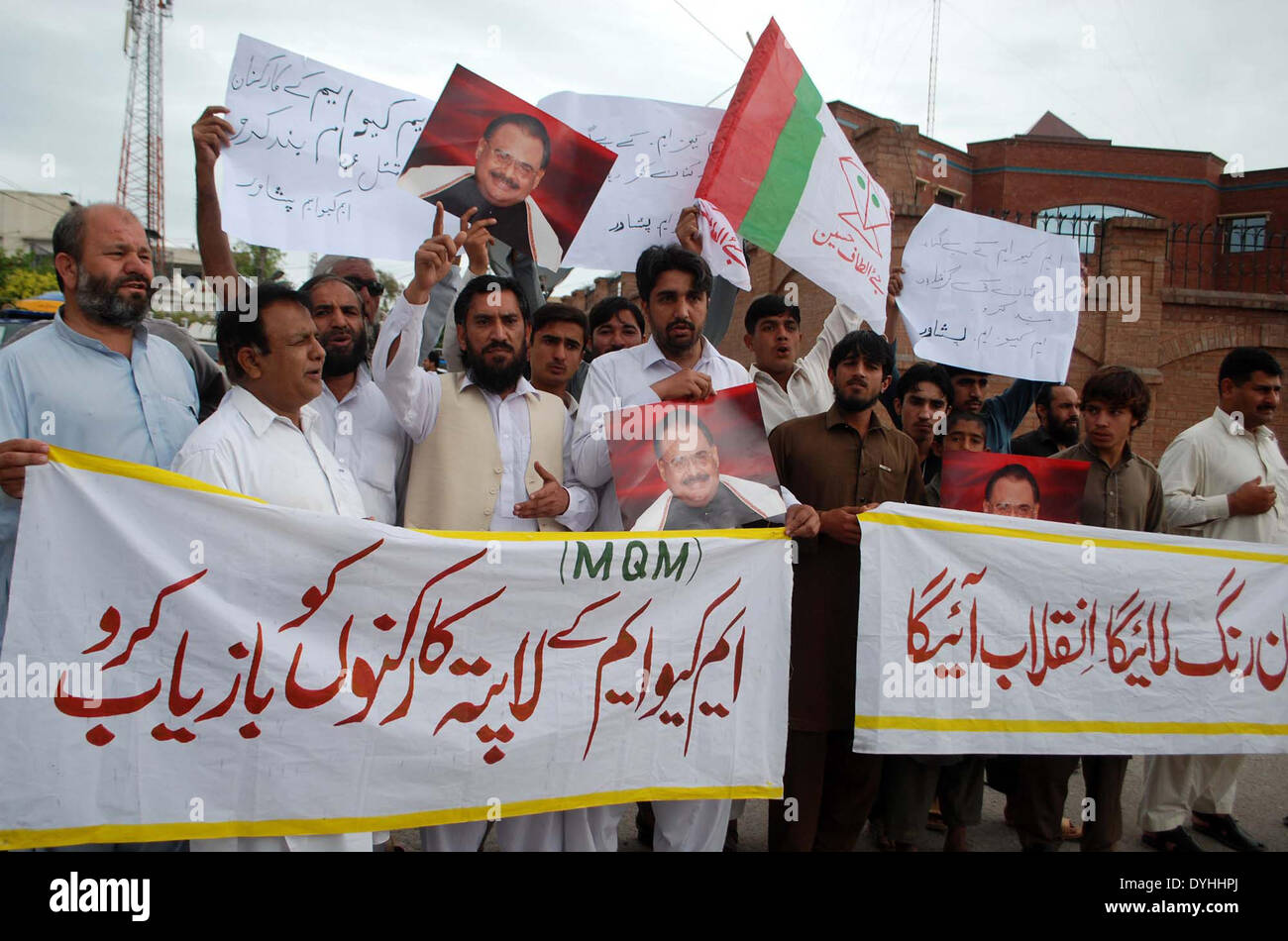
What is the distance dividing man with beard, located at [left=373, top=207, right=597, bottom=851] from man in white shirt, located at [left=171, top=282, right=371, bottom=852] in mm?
410

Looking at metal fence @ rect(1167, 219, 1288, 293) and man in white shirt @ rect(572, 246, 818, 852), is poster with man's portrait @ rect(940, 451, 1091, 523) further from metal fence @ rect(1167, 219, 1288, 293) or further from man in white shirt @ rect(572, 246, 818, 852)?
metal fence @ rect(1167, 219, 1288, 293)

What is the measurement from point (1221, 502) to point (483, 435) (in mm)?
3302

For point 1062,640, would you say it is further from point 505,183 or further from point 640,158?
point 505,183

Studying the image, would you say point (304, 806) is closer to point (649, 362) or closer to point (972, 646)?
point (649, 362)

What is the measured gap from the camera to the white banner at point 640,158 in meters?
4.04

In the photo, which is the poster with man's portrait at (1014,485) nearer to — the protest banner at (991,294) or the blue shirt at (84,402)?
the protest banner at (991,294)

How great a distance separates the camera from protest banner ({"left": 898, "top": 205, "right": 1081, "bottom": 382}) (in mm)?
4398

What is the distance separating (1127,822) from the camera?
446cm

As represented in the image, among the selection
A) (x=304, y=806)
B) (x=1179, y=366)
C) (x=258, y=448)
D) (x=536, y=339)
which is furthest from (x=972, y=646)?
(x=1179, y=366)

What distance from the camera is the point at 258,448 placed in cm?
275

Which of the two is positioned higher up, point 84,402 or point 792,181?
point 792,181

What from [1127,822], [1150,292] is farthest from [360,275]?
[1150,292]

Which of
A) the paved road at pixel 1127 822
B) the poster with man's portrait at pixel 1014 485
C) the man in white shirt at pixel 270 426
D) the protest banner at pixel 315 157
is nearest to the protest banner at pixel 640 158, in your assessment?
the protest banner at pixel 315 157
